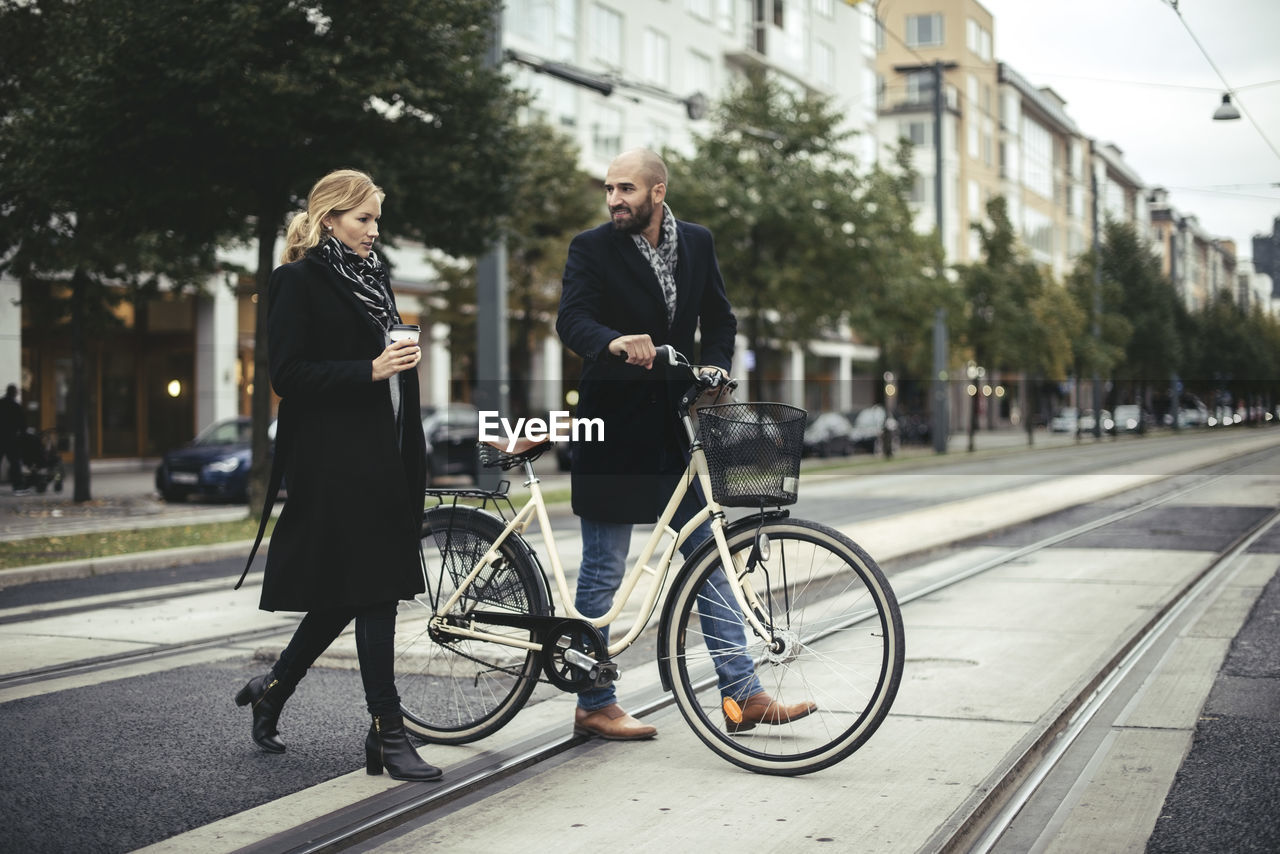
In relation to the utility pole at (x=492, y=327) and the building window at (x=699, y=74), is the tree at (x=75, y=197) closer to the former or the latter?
the utility pole at (x=492, y=327)

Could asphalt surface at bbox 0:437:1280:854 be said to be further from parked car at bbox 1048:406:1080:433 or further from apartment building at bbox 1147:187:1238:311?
apartment building at bbox 1147:187:1238:311

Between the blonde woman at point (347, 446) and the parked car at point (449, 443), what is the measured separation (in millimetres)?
18800

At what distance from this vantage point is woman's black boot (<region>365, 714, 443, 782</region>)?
4238 mm

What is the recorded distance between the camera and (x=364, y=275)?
4324 mm

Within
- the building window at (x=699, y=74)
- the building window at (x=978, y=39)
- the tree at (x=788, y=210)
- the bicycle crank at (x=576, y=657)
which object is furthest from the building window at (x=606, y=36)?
the bicycle crank at (x=576, y=657)

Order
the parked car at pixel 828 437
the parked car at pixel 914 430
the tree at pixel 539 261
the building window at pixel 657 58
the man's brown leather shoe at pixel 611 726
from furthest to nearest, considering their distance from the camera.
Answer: the parked car at pixel 914 430 < the building window at pixel 657 58 < the parked car at pixel 828 437 < the tree at pixel 539 261 < the man's brown leather shoe at pixel 611 726

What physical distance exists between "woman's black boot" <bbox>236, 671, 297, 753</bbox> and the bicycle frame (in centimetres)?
62

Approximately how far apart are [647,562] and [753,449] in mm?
664

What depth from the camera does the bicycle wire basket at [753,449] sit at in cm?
399

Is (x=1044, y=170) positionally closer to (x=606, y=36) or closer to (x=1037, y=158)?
(x=1037, y=158)

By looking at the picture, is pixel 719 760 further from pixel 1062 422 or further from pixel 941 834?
pixel 1062 422

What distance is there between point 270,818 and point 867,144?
6157 cm

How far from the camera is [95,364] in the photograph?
29.8m

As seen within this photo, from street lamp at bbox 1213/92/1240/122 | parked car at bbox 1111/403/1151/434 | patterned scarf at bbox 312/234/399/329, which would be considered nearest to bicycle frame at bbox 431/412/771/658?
patterned scarf at bbox 312/234/399/329
